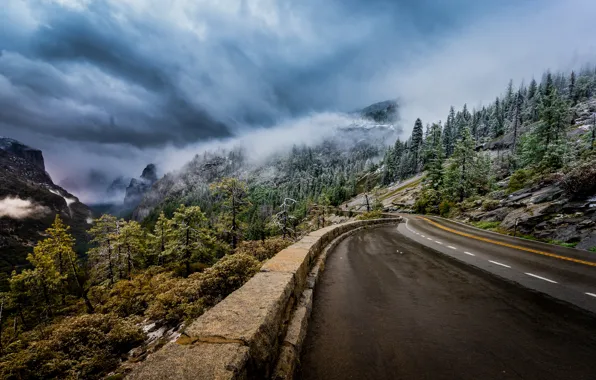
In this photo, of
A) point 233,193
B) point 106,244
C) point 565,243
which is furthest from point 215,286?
point 106,244

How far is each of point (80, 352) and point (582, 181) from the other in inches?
964

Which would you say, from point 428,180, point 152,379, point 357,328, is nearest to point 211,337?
point 152,379

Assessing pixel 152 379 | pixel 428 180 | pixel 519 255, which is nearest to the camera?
pixel 152 379

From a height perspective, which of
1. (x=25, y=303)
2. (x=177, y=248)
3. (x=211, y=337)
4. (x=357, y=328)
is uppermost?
Answer: (x=211, y=337)

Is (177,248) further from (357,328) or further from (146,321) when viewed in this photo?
(357,328)

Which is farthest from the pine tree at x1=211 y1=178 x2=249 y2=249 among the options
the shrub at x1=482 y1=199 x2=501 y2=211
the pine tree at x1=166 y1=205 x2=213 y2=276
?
the shrub at x1=482 y1=199 x2=501 y2=211

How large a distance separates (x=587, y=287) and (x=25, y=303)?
6332cm

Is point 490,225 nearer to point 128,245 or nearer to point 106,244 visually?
point 128,245

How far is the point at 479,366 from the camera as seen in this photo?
9.41 ft

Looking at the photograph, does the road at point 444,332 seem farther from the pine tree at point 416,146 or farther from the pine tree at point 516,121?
the pine tree at point 416,146

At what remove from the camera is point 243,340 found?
2.16 m

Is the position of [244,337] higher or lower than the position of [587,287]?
higher

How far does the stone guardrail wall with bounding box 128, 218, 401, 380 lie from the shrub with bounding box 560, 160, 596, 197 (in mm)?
20379

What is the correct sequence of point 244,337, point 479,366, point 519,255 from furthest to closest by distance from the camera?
point 519,255
point 479,366
point 244,337
